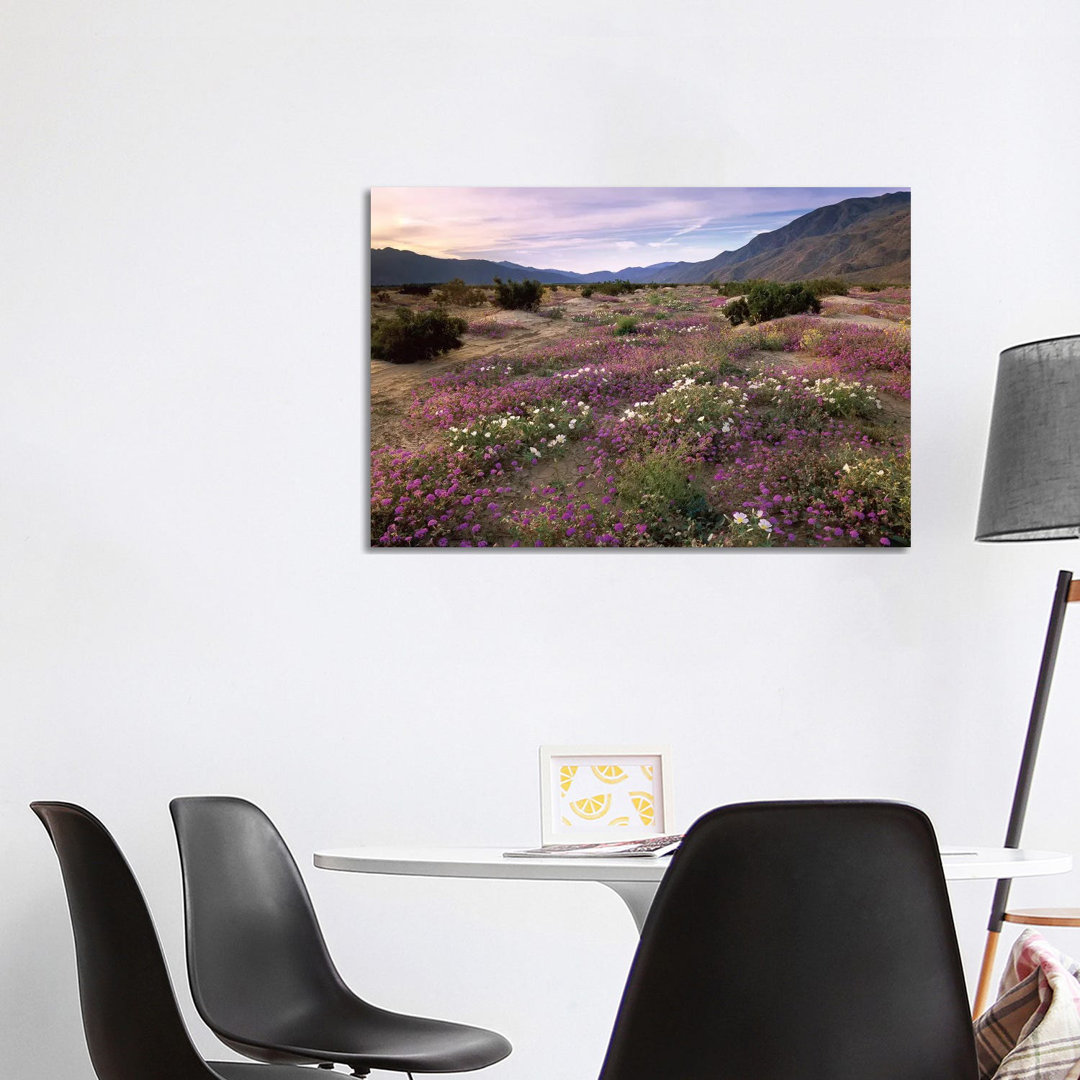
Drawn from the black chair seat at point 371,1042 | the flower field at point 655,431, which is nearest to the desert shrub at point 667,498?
the flower field at point 655,431

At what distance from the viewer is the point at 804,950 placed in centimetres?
132

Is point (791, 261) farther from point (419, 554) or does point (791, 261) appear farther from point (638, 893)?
point (638, 893)

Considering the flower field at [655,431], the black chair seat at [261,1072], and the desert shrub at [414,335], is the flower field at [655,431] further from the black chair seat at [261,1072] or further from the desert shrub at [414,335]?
the black chair seat at [261,1072]

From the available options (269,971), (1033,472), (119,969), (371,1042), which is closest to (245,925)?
(269,971)

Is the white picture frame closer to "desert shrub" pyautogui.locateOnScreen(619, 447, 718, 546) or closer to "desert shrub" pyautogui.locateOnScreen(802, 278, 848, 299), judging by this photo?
"desert shrub" pyautogui.locateOnScreen(619, 447, 718, 546)

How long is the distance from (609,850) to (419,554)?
127 centimetres

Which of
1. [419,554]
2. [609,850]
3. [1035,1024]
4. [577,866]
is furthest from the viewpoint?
[419,554]

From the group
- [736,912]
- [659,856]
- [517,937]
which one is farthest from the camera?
[517,937]

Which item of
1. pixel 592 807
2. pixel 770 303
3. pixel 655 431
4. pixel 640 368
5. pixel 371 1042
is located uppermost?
pixel 770 303

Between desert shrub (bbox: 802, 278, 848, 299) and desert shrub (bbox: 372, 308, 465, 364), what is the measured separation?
32.8 inches

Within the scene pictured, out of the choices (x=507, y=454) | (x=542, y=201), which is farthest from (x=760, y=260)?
(x=507, y=454)

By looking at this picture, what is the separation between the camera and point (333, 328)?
297cm

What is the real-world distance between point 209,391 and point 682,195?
1.20 metres

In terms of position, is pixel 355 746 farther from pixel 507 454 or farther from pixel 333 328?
pixel 333 328
